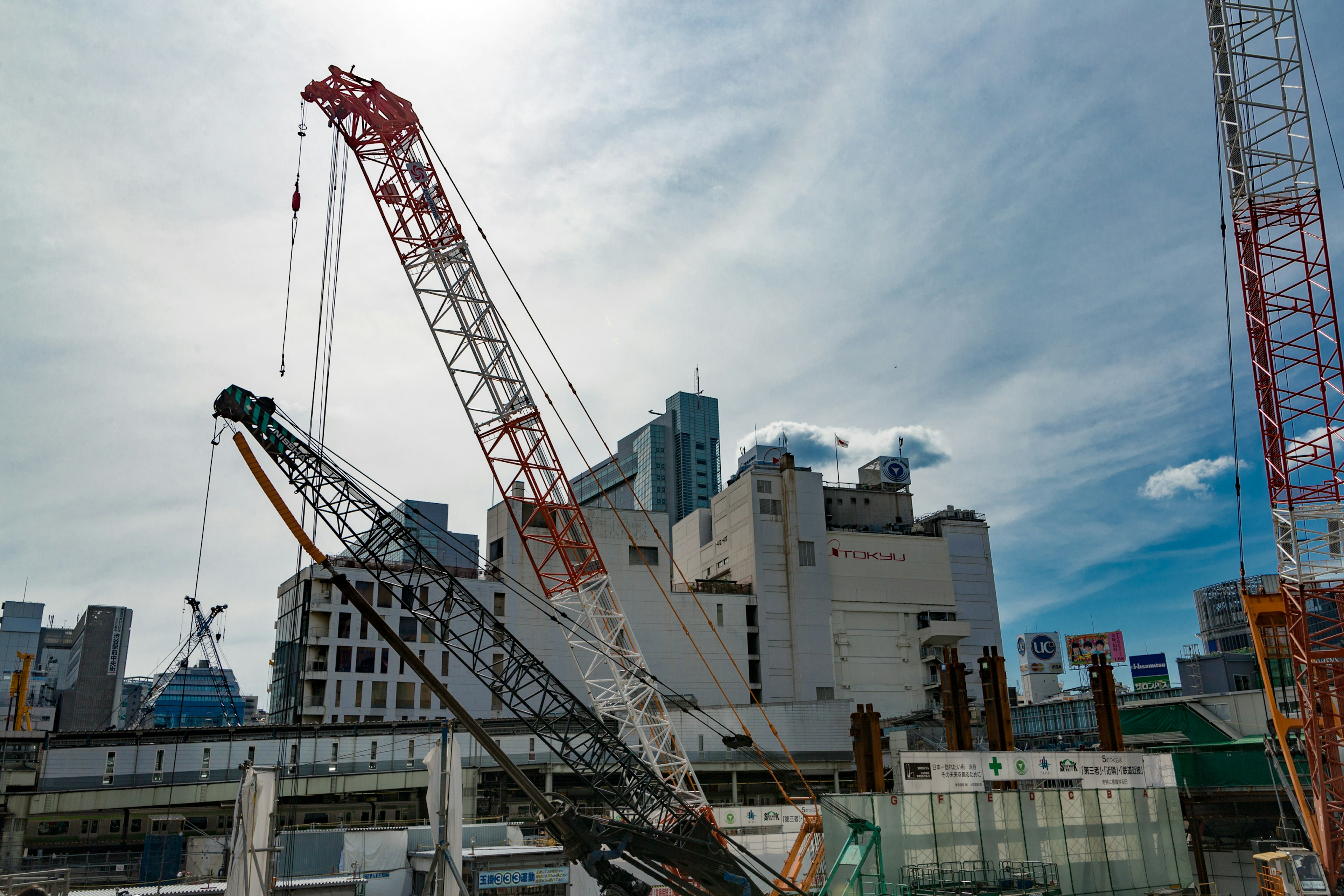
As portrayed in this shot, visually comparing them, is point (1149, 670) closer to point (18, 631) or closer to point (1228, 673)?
point (1228, 673)

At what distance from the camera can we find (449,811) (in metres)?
19.9

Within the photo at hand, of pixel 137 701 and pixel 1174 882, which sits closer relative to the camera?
pixel 1174 882

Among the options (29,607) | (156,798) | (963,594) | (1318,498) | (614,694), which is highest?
(29,607)

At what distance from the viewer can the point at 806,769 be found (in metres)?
88.3

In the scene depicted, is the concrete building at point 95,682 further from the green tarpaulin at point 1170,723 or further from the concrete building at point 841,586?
the green tarpaulin at point 1170,723

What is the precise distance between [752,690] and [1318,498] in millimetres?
62766

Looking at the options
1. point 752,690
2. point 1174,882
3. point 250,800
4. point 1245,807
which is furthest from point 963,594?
point 250,800

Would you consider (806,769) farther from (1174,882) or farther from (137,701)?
(137,701)

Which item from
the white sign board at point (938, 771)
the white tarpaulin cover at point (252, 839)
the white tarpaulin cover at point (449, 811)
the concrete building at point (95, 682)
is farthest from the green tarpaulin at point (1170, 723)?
the concrete building at point (95, 682)

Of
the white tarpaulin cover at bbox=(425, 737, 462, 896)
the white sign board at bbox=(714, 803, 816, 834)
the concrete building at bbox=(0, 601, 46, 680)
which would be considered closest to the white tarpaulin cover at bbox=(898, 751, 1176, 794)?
the white sign board at bbox=(714, 803, 816, 834)

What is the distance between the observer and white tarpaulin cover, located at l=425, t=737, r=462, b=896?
19.5 metres

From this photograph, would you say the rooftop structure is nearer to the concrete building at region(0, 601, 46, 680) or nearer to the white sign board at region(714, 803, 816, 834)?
the white sign board at region(714, 803, 816, 834)

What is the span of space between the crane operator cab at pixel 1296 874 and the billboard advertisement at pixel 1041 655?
93037mm

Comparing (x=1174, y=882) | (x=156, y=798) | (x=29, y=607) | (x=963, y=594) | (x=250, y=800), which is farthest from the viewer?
(x=29, y=607)
